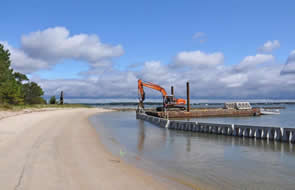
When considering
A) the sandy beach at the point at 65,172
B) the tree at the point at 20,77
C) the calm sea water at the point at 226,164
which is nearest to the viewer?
the sandy beach at the point at 65,172

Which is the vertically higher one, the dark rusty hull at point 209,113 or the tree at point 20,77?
the tree at point 20,77

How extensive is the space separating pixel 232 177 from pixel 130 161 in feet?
18.0

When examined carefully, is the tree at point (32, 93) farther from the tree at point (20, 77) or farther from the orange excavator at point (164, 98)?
the orange excavator at point (164, 98)

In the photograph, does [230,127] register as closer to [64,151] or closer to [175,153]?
[175,153]

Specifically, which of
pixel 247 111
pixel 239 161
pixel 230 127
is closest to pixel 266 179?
pixel 239 161

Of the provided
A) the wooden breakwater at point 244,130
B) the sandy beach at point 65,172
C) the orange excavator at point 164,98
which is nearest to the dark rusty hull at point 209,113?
the orange excavator at point 164,98

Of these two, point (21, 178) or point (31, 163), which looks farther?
point (31, 163)

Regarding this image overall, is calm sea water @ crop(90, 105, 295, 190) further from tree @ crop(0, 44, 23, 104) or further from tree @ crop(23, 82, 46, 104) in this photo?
tree @ crop(23, 82, 46, 104)

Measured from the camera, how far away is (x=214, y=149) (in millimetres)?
17719

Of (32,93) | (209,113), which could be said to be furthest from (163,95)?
(32,93)

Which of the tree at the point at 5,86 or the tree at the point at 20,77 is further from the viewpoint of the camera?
the tree at the point at 20,77

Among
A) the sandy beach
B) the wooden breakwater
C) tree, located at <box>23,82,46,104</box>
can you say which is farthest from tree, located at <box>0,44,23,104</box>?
the sandy beach

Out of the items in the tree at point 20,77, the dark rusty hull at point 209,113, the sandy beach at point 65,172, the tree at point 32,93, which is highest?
the tree at point 20,77

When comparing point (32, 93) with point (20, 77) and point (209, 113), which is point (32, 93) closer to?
point (20, 77)
